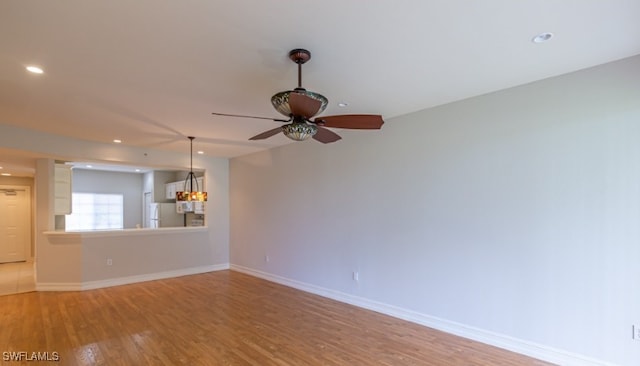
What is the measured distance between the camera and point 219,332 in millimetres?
3656

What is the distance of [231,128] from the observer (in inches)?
190

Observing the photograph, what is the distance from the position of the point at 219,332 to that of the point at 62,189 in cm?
443

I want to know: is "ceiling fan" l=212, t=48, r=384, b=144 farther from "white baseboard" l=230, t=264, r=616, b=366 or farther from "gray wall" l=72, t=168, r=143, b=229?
"gray wall" l=72, t=168, r=143, b=229

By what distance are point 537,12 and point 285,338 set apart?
3625 mm

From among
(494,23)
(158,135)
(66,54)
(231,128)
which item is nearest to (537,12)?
(494,23)

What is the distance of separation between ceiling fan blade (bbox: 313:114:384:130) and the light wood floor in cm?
219

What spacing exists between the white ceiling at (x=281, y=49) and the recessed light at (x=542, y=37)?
5 cm

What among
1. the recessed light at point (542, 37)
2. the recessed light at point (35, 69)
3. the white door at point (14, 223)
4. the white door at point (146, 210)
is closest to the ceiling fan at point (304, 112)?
the recessed light at point (542, 37)

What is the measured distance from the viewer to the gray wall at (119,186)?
368 inches

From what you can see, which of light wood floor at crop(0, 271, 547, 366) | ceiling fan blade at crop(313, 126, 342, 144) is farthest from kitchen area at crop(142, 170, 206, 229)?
ceiling fan blade at crop(313, 126, 342, 144)

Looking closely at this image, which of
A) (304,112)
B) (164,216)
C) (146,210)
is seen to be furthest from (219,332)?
(146,210)

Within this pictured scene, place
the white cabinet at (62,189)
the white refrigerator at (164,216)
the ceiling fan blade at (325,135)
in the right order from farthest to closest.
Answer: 1. the white refrigerator at (164,216)
2. the white cabinet at (62,189)
3. the ceiling fan blade at (325,135)

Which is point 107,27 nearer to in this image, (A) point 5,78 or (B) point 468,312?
Answer: (A) point 5,78

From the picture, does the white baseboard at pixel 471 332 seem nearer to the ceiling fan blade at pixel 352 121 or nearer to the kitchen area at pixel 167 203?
the ceiling fan blade at pixel 352 121
